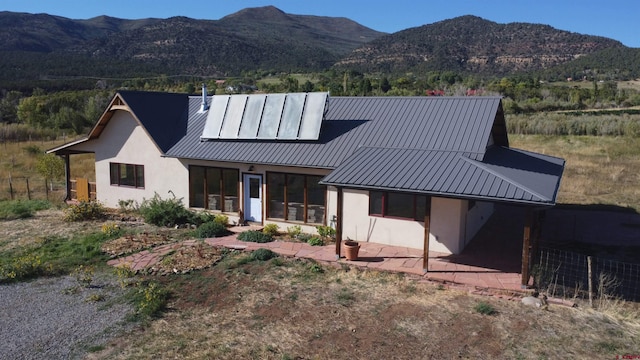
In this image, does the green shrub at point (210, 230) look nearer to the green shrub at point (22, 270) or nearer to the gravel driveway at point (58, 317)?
the gravel driveway at point (58, 317)

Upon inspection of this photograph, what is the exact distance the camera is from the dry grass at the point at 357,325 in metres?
9.75

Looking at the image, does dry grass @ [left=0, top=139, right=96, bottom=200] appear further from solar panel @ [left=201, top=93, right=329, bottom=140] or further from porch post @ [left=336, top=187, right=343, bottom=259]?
porch post @ [left=336, top=187, right=343, bottom=259]

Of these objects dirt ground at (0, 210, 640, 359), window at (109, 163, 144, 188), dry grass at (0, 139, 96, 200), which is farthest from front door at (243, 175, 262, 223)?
dry grass at (0, 139, 96, 200)

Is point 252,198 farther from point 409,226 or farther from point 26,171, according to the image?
point 26,171

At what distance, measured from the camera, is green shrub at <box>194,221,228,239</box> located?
58.1ft

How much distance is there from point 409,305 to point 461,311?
120 cm

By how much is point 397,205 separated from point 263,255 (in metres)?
4.64

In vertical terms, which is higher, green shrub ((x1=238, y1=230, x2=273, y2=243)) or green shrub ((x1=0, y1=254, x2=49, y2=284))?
green shrub ((x1=238, y1=230, x2=273, y2=243))

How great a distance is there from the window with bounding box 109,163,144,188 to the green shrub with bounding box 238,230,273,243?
268 inches

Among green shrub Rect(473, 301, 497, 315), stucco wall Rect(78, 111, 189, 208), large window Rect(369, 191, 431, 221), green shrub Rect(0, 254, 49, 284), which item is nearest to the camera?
green shrub Rect(473, 301, 497, 315)

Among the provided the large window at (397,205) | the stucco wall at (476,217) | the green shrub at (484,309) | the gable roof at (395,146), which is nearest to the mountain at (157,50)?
the gable roof at (395,146)

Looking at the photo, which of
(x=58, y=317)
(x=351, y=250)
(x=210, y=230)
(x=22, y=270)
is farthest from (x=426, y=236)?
(x=22, y=270)

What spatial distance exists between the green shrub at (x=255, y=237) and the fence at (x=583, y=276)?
27.9ft

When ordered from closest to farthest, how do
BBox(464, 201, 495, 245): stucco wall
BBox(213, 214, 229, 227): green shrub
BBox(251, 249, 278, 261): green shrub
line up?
1. BBox(251, 249, 278, 261): green shrub
2. BBox(464, 201, 495, 245): stucco wall
3. BBox(213, 214, 229, 227): green shrub
